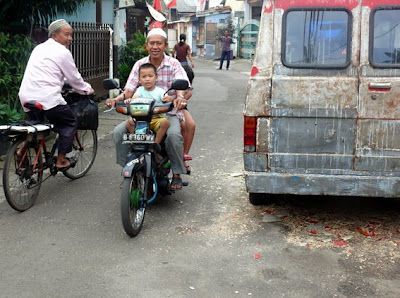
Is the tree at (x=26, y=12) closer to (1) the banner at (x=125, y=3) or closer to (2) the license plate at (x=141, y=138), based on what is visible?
(2) the license plate at (x=141, y=138)

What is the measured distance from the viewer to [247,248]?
15.0 ft

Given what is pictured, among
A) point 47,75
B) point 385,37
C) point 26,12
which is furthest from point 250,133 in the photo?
point 26,12

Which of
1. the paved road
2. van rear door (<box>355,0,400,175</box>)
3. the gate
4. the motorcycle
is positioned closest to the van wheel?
the paved road

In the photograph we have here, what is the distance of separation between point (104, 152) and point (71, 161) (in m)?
2.13

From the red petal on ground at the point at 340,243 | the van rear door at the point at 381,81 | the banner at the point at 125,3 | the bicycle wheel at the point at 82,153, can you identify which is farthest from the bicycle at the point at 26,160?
the banner at the point at 125,3

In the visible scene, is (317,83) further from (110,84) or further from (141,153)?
(110,84)

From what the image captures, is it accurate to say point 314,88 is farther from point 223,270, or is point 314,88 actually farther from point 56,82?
point 56,82

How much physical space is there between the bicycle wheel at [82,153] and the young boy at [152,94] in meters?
1.42

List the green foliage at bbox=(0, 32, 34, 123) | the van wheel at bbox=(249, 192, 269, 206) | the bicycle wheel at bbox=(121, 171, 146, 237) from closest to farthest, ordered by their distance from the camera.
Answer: the bicycle wheel at bbox=(121, 171, 146, 237) → the van wheel at bbox=(249, 192, 269, 206) → the green foliage at bbox=(0, 32, 34, 123)

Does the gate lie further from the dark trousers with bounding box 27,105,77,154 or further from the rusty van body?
the rusty van body

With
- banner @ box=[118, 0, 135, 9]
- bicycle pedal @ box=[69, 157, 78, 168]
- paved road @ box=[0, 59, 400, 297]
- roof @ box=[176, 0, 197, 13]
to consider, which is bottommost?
paved road @ box=[0, 59, 400, 297]

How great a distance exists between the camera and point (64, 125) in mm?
5918

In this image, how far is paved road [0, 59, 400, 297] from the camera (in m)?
3.86

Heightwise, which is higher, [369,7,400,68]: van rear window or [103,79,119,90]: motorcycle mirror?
[369,7,400,68]: van rear window
